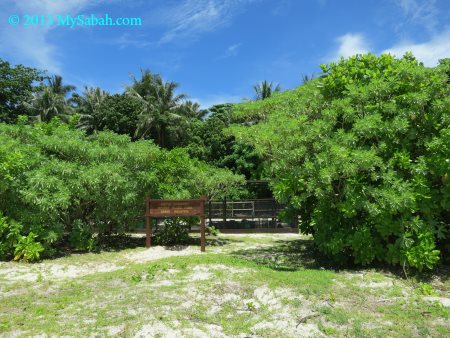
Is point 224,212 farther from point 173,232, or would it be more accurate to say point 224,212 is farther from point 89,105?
point 89,105

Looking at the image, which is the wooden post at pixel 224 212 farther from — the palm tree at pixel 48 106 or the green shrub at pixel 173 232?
the palm tree at pixel 48 106

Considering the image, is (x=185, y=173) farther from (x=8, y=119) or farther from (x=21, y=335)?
(x=8, y=119)

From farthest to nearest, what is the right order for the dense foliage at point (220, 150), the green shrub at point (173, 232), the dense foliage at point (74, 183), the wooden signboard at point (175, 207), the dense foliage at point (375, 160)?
the dense foliage at point (220, 150), the green shrub at point (173, 232), the wooden signboard at point (175, 207), the dense foliage at point (74, 183), the dense foliage at point (375, 160)

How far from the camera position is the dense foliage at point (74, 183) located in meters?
8.75

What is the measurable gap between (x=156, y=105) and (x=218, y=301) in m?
32.9

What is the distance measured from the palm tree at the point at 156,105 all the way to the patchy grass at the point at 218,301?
27729mm

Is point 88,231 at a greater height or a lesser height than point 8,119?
lesser

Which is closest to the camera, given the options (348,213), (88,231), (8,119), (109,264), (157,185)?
(348,213)

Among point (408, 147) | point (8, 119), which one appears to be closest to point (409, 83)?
point (408, 147)

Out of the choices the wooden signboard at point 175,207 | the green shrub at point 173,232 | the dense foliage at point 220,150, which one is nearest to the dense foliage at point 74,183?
the wooden signboard at point 175,207

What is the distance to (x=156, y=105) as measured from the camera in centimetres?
3697

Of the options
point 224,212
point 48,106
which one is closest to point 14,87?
point 48,106

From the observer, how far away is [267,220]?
15906 mm

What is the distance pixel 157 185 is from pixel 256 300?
237 inches
